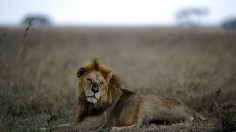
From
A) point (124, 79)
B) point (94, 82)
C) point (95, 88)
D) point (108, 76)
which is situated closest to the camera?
point (95, 88)

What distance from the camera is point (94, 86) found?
745cm

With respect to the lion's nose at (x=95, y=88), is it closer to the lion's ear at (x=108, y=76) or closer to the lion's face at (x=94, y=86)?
the lion's face at (x=94, y=86)

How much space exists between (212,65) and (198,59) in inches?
66.9

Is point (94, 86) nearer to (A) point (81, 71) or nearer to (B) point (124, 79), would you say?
(A) point (81, 71)

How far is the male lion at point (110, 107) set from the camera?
24.8ft

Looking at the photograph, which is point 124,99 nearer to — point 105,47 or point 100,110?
point 100,110

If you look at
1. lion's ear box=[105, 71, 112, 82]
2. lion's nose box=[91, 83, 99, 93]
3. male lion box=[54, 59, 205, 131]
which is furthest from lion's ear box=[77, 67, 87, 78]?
lion's nose box=[91, 83, 99, 93]

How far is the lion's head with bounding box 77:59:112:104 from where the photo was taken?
7.52 meters

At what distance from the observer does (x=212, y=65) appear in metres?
15.7

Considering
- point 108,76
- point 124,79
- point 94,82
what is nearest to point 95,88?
point 94,82

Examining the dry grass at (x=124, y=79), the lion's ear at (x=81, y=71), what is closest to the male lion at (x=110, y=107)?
the lion's ear at (x=81, y=71)

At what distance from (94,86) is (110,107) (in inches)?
25.9

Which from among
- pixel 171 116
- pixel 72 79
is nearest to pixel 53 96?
pixel 72 79

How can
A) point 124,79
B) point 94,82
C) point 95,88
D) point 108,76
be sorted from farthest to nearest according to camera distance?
point 124,79 → point 108,76 → point 94,82 → point 95,88
